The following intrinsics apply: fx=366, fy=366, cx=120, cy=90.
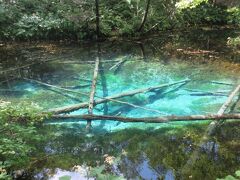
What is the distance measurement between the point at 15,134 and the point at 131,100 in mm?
4569

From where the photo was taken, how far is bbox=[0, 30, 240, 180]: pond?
21.6 feet

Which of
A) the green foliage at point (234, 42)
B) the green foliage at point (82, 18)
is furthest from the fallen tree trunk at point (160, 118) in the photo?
the green foliage at point (234, 42)

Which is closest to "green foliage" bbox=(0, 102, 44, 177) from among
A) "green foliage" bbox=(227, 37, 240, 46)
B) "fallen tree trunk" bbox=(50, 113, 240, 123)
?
"fallen tree trunk" bbox=(50, 113, 240, 123)

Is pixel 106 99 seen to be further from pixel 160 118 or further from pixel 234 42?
pixel 234 42

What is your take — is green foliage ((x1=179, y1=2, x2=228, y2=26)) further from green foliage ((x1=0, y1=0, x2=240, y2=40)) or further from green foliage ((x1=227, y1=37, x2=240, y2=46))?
green foliage ((x1=227, y1=37, x2=240, y2=46))

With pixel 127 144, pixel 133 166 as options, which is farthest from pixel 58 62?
pixel 133 166

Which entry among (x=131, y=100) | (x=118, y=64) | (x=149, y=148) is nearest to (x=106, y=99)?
(x=131, y=100)

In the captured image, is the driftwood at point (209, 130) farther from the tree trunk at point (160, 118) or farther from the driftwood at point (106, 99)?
the driftwood at point (106, 99)

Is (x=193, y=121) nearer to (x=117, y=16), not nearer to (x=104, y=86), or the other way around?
(x=104, y=86)

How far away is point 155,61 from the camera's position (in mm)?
13930

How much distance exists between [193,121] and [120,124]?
1.69 meters

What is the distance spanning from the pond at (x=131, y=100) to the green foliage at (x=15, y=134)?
79 centimetres

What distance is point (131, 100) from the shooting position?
9.71m

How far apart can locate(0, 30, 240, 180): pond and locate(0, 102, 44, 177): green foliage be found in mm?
795
